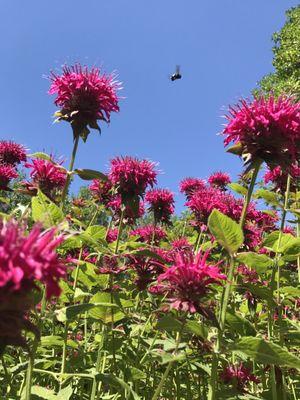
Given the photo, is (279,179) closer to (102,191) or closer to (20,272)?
(102,191)

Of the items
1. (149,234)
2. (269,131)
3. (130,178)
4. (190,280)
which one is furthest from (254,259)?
(149,234)

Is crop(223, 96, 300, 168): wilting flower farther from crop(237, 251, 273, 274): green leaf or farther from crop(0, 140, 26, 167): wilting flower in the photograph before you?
crop(0, 140, 26, 167): wilting flower

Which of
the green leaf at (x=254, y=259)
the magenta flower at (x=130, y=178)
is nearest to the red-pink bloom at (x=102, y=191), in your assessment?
the magenta flower at (x=130, y=178)

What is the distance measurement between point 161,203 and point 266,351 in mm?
3493

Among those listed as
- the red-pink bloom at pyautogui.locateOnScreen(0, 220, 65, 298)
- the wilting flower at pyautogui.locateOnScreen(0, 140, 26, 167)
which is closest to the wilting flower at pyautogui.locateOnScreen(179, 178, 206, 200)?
the wilting flower at pyautogui.locateOnScreen(0, 140, 26, 167)

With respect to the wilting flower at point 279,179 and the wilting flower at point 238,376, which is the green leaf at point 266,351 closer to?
the wilting flower at point 238,376

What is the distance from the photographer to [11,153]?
5.65 m

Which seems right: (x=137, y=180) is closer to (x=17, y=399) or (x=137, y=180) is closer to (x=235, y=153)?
(x=235, y=153)

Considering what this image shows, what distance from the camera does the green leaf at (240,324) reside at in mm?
2287

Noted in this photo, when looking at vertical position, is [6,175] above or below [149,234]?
above

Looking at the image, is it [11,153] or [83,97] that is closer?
[83,97]

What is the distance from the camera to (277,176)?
12.4 ft

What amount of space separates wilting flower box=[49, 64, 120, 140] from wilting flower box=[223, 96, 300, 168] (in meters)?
0.91

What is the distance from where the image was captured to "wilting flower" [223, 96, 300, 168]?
2318 mm
